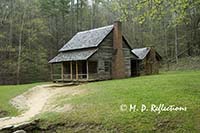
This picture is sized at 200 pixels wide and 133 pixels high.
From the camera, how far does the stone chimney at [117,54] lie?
29109 millimetres

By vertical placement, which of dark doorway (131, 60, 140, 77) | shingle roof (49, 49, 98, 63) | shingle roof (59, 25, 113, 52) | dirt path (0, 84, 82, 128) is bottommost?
dirt path (0, 84, 82, 128)

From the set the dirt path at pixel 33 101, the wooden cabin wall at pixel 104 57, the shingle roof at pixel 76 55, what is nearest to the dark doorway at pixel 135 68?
the wooden cabin wall at pixel 104 57

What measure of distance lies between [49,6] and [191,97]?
3727 cm

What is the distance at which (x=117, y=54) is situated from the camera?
29344 millimetres

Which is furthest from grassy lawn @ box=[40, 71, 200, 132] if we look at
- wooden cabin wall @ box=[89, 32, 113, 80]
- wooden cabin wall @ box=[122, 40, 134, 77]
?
wooden cabin wall @ box=[122, 40, 134, 77]

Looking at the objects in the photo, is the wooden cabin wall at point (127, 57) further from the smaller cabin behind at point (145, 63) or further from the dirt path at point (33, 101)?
the dirt path at point (33, 101)

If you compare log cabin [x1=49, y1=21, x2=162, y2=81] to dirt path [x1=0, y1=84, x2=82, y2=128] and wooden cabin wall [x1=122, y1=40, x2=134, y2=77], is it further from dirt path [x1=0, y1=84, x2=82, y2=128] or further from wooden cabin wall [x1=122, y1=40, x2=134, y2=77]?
dirt path [x1=0, y1=84, x2=82, y2=128]

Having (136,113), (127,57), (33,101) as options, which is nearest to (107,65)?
(127,57)

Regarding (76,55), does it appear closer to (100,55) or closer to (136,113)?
(100,55)

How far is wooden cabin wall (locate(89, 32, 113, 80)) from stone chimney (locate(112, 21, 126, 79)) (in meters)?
0.44

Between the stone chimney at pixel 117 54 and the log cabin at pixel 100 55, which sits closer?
the log cabin at pixel 100 55

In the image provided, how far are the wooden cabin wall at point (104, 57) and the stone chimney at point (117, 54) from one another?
444 millimetres

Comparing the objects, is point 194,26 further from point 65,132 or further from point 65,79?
point 65,132

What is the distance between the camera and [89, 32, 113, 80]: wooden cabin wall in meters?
27.7
